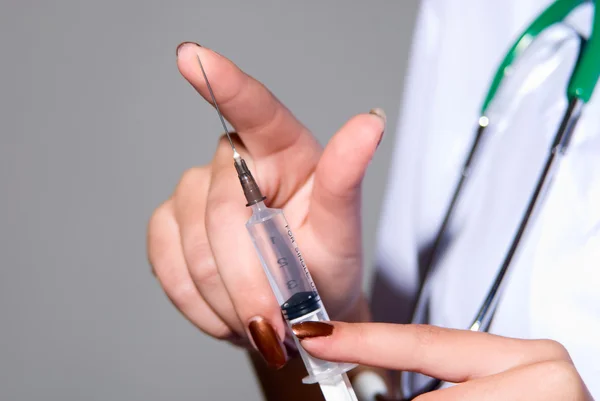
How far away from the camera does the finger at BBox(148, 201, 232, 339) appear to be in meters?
0.61

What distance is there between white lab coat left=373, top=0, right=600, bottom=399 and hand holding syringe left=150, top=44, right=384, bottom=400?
181 millimetres

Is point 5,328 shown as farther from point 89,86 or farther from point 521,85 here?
point 521,85

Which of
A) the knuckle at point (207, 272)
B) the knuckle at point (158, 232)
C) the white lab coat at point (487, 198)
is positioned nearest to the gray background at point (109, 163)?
the white lab coat at point (487, 198)

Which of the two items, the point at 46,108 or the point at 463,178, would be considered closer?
the point at 463,178

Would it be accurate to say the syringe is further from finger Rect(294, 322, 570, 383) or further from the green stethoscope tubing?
the green stethoscope tubing

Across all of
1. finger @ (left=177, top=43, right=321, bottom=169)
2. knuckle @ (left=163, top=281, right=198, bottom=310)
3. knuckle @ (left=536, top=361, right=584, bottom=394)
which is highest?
finger @ (left=177, top=43, right=321, bottom=169)

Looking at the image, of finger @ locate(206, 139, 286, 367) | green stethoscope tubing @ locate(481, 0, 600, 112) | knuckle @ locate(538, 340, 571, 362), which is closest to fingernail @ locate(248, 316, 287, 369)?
finger @ locate(206, 139, 286, 367)

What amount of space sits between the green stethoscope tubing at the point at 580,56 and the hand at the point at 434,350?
31 cm

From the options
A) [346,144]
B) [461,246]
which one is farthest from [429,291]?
Answer: [346,144]

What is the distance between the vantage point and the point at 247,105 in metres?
0.53

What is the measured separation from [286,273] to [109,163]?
674mm

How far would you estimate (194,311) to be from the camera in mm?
625

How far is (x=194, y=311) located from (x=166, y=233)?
88mm

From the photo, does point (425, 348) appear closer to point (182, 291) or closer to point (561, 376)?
point (561, 376)
